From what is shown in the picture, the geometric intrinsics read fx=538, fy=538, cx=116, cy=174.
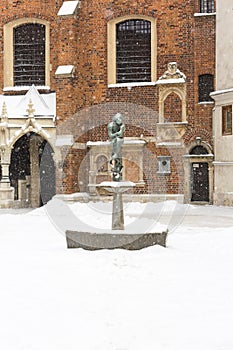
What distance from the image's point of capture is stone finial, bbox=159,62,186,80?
70.1ft

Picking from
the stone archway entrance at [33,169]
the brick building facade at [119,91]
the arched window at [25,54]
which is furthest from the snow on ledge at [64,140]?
the arched window at [25,54]

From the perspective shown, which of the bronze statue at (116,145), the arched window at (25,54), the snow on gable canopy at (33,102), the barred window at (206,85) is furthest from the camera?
the arched window at (25,54)

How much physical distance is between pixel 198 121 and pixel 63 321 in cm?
1697

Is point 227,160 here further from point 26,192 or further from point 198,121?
point 26,192

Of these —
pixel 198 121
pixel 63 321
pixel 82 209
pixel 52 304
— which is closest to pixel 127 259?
pixel 52 304

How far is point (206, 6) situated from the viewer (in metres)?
22.1

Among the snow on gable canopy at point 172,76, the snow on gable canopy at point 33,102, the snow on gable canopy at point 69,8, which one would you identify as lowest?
the snow on gable canopy at point 33,102

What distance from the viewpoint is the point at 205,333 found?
5645 millimetres

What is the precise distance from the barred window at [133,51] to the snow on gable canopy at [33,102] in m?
3.03

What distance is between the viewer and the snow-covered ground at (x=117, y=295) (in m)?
5.46

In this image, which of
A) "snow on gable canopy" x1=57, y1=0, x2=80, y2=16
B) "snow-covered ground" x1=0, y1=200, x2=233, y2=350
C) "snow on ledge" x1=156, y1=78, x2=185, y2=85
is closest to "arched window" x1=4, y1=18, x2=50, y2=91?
"snow on gable canopy" x1=57, y1=0, x2=80, y2=16

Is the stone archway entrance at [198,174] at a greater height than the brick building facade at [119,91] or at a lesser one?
lesser

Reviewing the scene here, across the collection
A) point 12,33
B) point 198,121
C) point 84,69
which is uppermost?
point 12,33

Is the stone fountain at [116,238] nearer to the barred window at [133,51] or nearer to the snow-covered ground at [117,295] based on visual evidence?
the snow-covered ground at [117,295]
